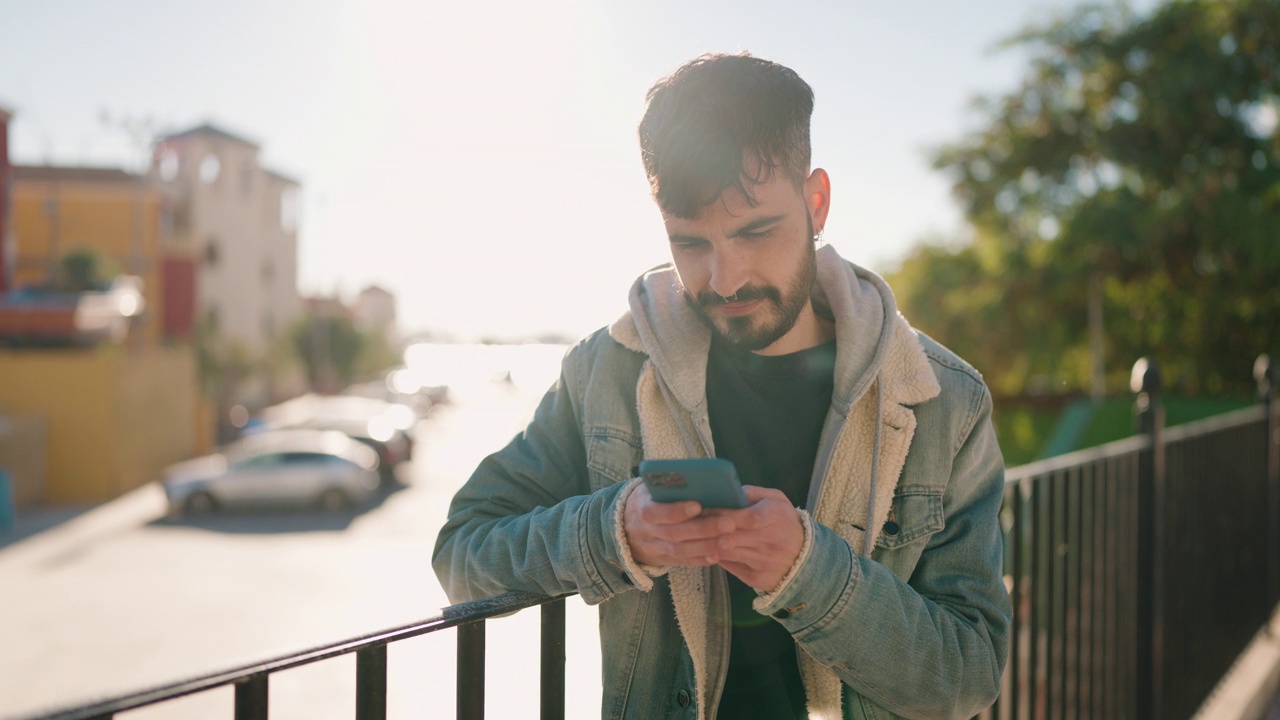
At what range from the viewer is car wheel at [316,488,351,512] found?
21.8 m

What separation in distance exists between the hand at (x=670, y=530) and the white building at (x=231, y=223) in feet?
150

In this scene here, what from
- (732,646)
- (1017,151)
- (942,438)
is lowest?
(732,646)

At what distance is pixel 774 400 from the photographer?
184cm

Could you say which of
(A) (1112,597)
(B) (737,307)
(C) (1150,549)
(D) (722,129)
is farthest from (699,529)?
(C) (1150,549)

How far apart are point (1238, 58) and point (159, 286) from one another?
3441 cm

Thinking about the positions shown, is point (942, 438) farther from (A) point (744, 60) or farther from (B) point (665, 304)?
(A) point (744, 60)

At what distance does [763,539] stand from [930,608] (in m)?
0.40

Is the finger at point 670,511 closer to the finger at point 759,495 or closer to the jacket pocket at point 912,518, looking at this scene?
the finger at point 759,495

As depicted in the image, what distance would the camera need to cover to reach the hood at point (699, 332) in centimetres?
174

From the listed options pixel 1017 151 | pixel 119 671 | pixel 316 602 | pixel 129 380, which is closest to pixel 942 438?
pixel 119 671

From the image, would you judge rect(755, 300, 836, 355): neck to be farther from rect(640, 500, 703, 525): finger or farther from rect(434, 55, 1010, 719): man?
rect(640, 500, 703, 525): finger

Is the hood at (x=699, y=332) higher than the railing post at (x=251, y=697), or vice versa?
the hood at (x=699, y=332)

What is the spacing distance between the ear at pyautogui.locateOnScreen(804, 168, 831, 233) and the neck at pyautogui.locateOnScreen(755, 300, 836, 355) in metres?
0.16

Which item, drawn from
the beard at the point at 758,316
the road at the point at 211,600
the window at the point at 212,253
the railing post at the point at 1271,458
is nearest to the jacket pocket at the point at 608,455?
the beard at the point at 758,316
